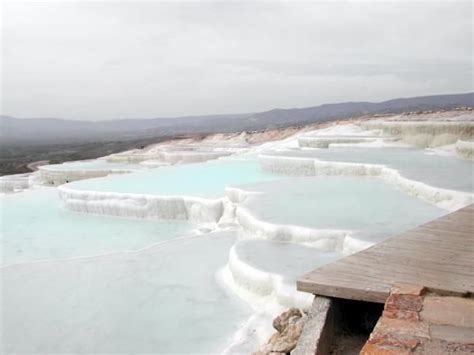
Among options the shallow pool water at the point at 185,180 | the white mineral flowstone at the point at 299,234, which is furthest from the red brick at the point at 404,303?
the shallow pool water at the point at 185,180

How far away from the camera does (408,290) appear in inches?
79.4

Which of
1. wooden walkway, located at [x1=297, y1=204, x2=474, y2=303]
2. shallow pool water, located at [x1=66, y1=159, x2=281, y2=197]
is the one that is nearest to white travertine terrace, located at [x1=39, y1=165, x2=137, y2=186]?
shallow pool water, located at [x1=66, y1=159, x2=281, y2=197]

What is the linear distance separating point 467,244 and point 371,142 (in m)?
10.5

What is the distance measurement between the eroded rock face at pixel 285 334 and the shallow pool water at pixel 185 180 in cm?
447

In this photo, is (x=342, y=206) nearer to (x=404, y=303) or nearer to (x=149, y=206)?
(x=149, y=206)

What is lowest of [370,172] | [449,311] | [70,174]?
[70,174]

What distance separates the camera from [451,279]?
6.95ft

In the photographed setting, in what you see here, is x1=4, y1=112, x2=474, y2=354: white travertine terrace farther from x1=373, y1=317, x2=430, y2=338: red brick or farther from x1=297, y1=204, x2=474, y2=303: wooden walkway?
x1=373, y1=317, x2=430, y2=338: red brick

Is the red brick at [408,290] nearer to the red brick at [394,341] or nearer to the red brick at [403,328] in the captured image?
the red brick at [403,328]

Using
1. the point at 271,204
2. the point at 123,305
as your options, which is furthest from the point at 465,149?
the point at 123,305

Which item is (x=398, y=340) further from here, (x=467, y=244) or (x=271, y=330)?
(x=271, y=330)

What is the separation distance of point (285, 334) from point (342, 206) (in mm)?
2962

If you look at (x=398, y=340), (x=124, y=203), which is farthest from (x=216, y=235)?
(x=398, y=340)

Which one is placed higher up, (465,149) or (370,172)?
(465,149)
